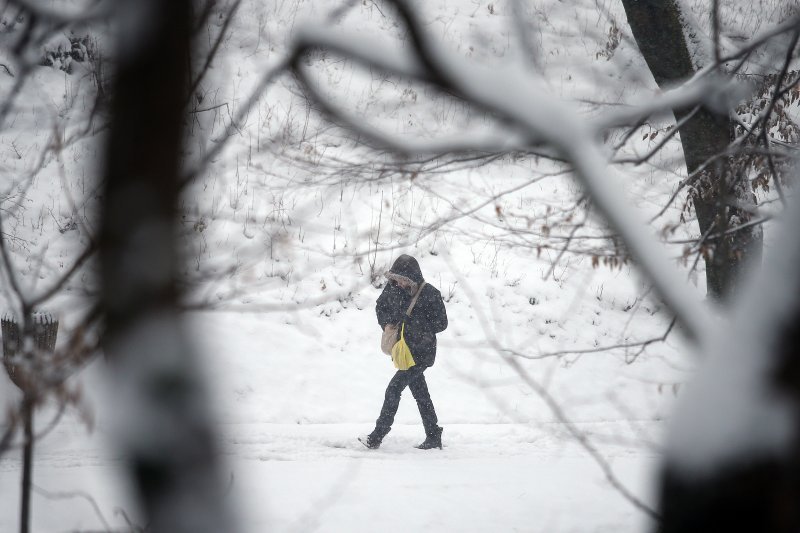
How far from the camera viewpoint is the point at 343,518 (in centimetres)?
380

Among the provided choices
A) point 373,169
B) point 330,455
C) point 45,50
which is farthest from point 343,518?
point 45,50

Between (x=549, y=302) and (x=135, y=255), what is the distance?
9.14 meters

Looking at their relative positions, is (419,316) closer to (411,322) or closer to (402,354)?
(411,322)

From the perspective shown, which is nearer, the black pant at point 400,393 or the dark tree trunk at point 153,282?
the dark tree trunk at point 153,282

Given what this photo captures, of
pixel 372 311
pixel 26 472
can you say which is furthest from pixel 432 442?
pixel 26 472

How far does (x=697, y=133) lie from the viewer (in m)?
3.46

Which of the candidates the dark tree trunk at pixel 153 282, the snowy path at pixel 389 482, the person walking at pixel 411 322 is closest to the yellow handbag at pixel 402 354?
the person walking at pixel 411 322

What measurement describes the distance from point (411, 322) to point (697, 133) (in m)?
2.82

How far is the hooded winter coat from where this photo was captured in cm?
520

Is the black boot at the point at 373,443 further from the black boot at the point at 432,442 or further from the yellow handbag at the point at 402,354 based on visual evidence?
the yellow handbag at the point at 402,354

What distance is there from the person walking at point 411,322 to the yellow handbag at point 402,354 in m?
0.03

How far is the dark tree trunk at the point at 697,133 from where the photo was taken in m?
3.28

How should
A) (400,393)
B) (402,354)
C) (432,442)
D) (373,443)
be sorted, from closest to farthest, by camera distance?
(402,354), (400,393), (373,443), (432,442)

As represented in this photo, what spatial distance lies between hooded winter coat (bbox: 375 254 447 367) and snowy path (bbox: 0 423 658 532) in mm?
1031
